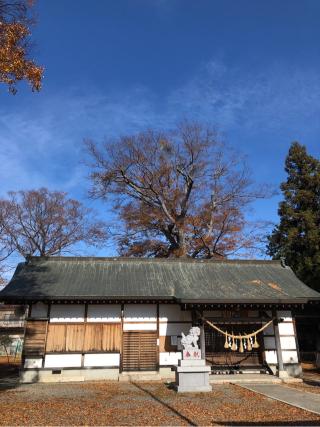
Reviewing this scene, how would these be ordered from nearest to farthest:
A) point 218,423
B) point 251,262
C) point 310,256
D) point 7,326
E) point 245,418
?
point 218,423 → point 245,418 → point 251,262 → point 310,256 → point 7,326

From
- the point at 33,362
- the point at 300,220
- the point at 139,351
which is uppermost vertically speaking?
the point at 300,220

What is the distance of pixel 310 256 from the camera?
2406cm

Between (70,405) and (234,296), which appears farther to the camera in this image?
(234,296)

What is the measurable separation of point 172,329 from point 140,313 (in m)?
1.57

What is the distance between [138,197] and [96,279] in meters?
12.1

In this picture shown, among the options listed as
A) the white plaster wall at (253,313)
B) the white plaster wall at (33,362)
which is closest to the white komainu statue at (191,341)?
the white plaster wall at (253,313)

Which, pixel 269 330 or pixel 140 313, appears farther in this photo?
pixel 269 330

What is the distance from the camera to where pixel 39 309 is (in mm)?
15391

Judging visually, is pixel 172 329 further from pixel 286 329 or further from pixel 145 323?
pixel 286 329

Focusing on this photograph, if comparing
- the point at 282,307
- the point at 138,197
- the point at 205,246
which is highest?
the point at 138,197

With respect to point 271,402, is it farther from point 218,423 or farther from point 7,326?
point 7,326

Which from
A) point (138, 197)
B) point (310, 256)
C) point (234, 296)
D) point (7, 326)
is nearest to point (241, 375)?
point (234, 296)

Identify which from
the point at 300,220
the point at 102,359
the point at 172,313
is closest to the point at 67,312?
the point at 102,359

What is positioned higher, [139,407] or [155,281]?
[155,281]
